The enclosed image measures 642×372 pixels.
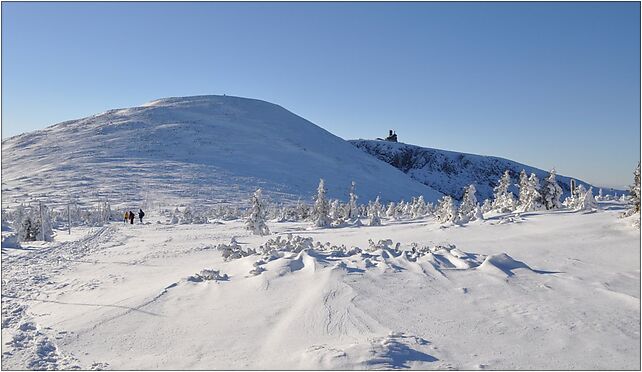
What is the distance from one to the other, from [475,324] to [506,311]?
797 mm

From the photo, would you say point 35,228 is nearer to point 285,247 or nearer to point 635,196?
point 285,247

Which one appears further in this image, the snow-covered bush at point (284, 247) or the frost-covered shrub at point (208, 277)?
the snow-covered bush at point (284, 247)

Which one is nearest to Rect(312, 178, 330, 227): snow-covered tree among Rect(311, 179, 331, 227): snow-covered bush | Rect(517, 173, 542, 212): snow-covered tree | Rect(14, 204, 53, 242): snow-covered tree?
Rect(311, 179, 331, 227): snow-covered bush

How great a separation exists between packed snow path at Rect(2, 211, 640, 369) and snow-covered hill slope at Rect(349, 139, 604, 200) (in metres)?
139

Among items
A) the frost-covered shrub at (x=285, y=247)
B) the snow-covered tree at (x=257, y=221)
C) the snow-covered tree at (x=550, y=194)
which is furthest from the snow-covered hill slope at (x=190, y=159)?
the frost-covered shrub at (x=285, y=247)

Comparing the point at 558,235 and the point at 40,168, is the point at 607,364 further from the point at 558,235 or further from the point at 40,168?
the point at 40,168

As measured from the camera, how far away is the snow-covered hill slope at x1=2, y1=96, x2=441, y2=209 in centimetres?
7206

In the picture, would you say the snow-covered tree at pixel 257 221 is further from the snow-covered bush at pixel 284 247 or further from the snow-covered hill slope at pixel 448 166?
the snow-covered hill slope at pixel 448 166

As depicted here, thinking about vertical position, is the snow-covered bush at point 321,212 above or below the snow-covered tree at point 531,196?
below

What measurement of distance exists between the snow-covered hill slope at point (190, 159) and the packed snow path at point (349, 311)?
181ft

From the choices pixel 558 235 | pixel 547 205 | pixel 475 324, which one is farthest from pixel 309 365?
pixel 547 205

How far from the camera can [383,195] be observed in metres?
86.8

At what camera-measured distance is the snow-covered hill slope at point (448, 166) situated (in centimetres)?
15438

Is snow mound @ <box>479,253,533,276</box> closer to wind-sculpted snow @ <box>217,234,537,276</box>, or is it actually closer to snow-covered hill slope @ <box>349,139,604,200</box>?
wind-sculpted snow @ <box>217,234,537,276</box>
